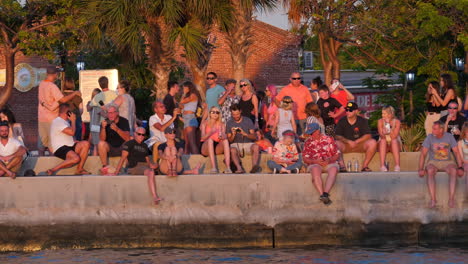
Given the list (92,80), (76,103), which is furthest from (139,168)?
(92,80)

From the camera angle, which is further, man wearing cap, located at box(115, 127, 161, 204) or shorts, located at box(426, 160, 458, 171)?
man wearing cap, located at box(115, 127, 161, 204)

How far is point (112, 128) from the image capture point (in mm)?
15641

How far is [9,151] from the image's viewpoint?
1474 centimetres

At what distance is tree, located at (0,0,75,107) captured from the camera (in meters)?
28.2

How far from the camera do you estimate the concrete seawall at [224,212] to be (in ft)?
46.6

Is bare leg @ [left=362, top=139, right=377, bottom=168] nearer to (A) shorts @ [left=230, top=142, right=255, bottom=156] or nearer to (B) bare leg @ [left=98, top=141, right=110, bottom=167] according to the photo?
(A) shorts @ [left=230, top=142, right=255, bottom=156]

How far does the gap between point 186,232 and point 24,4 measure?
56.0ft

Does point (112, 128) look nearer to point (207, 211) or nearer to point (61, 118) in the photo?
point (61, 118)

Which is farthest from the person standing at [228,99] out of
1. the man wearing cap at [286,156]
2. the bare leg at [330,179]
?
the bare leg at [330,179]

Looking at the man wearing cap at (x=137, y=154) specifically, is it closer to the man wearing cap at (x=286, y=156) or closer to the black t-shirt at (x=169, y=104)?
the man wearing cap at (x=286, y=156)

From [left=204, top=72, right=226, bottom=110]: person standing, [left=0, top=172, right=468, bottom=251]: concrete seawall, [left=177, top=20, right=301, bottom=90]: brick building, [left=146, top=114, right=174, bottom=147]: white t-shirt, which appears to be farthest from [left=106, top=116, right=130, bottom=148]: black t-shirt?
[left=177, top=20, right=301, bottom=90]: brick building

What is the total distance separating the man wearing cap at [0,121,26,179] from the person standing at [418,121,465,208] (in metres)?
6.16

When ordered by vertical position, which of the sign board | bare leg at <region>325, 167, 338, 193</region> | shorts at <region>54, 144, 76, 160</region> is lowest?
bare leg at <region>325, 167, 338, 193</region>

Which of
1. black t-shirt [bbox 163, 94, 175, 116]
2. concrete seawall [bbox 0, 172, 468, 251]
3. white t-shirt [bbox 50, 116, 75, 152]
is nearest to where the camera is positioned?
concrete seawall [bbox 0, 172, 468, 251]
